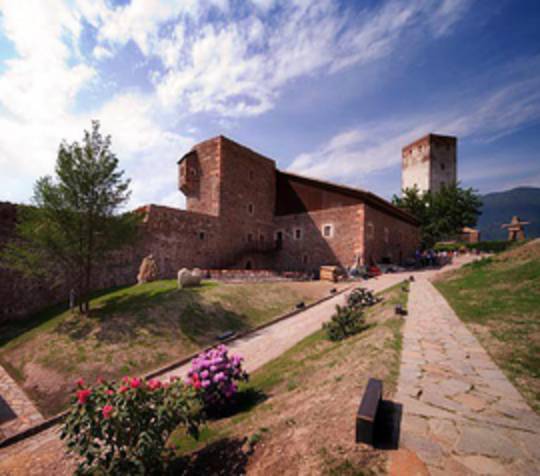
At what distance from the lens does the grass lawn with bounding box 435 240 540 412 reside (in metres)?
4.10

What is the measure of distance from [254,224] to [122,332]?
17.0 meters

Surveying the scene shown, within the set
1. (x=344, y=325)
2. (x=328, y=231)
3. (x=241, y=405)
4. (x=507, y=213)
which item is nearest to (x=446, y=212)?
(x=328, y=231)

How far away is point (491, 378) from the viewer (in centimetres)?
379

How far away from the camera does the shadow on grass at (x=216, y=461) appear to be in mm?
2914

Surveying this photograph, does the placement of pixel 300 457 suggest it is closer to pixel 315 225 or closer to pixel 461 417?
pixel 461 417

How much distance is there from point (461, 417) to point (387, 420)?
86 centimetres

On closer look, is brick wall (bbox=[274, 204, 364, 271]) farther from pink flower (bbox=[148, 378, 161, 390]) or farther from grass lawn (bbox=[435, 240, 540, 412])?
pink flower (bbox=[148, 378, 161, 390])

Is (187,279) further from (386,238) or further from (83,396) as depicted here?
(386,238)

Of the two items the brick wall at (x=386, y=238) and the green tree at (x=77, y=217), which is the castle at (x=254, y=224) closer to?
the brick wall at (x=386, y=238)

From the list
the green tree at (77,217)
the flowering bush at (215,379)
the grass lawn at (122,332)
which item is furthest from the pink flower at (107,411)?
the green tree at (77,217)

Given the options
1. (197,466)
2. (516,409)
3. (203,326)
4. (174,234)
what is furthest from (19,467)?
(174,234)

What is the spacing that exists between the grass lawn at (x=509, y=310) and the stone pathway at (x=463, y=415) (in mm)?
275

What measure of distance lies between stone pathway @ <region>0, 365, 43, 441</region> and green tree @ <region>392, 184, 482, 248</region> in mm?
39295

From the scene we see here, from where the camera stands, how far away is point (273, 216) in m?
27.8
